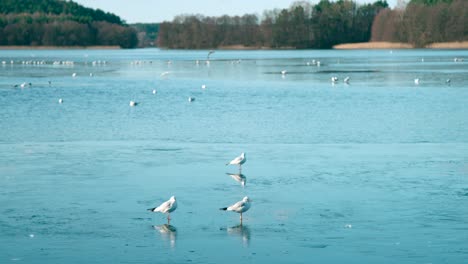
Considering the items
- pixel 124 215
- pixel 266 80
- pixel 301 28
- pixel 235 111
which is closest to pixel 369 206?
pixel 124 215

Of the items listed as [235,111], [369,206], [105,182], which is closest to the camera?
[369,206]

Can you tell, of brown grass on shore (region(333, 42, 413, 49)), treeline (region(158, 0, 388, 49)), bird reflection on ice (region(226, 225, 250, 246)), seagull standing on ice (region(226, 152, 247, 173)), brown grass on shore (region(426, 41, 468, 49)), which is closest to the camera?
bird reflection on ice (region(226, 225, 250, 246))

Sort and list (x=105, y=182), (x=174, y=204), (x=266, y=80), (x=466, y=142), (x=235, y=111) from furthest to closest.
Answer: (x=266, y=80) < (x=235, y=111) < (x=466, y=142) < (x=105, y=182) < (x=174, y=204)

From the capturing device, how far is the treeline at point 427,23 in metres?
151

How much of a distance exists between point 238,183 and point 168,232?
4.38 meters

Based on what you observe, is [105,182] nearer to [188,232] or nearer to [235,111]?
[188,232]

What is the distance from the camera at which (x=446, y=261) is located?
36.8 feet

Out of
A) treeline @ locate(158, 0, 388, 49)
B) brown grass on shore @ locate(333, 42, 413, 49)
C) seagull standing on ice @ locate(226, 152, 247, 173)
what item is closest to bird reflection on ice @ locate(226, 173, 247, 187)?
seagull standing on ice @ locate(226, 152, 247, 173)

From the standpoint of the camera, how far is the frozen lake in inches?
479

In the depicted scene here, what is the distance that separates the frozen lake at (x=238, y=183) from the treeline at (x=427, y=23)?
120 m

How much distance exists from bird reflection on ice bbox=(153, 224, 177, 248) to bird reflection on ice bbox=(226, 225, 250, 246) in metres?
0.87

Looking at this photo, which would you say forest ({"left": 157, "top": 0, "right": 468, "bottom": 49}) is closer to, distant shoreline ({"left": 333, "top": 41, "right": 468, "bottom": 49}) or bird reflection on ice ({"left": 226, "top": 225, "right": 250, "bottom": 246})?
distant shoreline ({"left": 333, "top": 41, "right": 468, "bottom": 49})

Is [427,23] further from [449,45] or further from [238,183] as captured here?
[238,183]

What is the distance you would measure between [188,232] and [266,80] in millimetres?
45060
